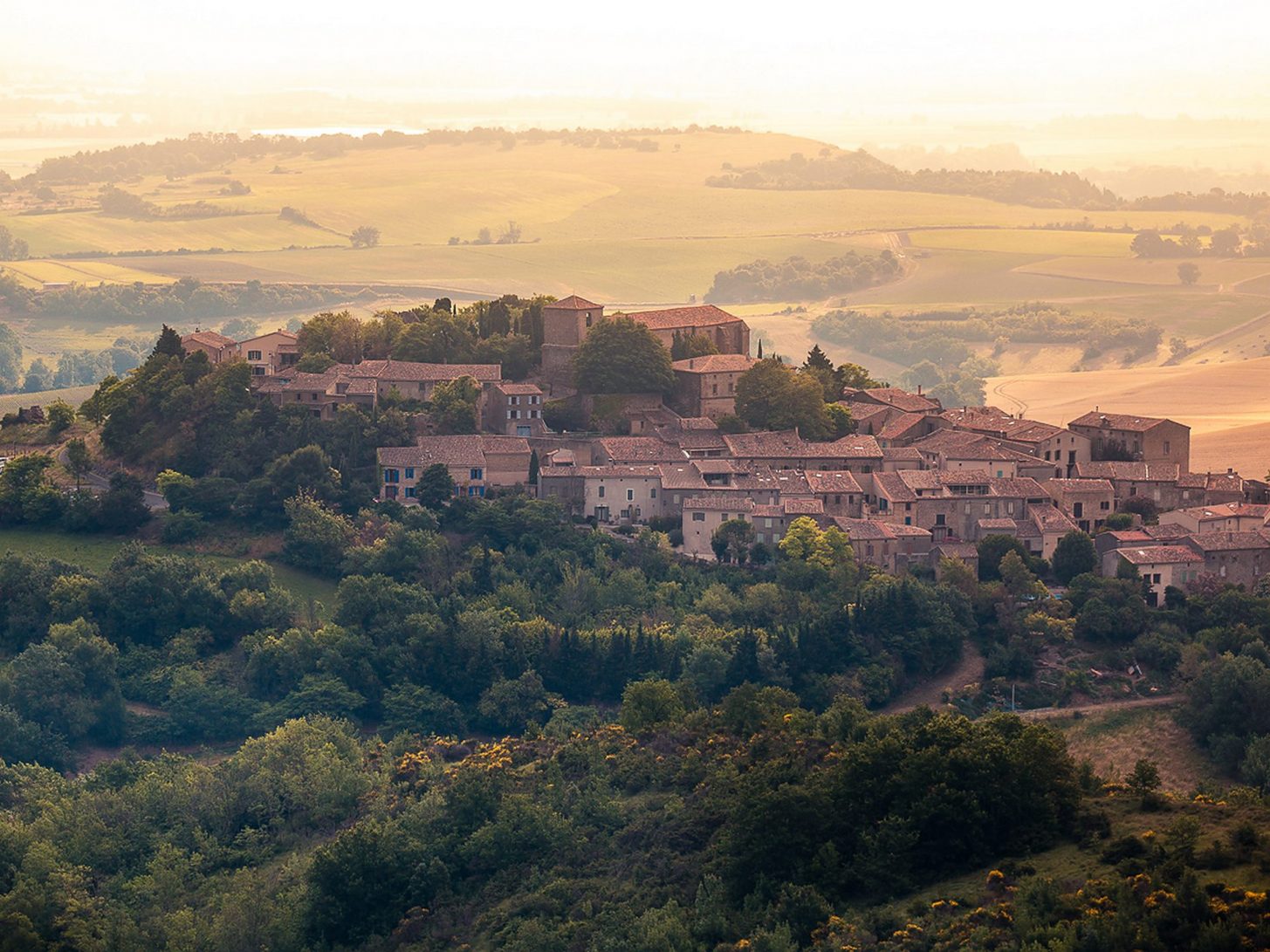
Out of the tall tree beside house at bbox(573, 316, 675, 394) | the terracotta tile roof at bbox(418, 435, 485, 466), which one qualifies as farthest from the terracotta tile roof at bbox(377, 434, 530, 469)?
the tall tree beside house at bbox(573, 316, 675, 394)

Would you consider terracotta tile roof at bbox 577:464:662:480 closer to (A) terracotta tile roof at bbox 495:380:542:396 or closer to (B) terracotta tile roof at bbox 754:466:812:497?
(B) terracotta tile roof at bbox 754:466:812:497

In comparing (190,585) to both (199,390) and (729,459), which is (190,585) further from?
(729,459)

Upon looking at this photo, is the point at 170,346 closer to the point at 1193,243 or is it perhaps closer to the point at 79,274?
the point at 79,274

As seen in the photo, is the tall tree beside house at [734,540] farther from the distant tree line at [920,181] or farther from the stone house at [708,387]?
the distant tree line at [920,181]

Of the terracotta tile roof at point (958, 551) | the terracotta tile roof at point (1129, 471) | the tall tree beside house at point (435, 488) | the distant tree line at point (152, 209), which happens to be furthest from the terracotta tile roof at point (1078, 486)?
the distant tree line at point (152, 209)

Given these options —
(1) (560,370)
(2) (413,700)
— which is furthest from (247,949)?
(1) (560,370)

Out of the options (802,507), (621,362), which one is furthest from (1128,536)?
(621,362)
